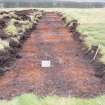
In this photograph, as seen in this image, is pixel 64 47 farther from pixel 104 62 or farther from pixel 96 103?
pixel 96 103

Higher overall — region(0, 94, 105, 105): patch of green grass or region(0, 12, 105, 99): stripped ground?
region(0, 94, 105, 105): patch of green grass

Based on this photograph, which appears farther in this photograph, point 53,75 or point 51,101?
point 53,75

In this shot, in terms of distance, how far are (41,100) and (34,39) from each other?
49.2ft

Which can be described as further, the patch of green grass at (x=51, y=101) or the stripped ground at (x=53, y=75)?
the stripped ground at (x=53, y=75)

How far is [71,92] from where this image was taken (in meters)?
12.8

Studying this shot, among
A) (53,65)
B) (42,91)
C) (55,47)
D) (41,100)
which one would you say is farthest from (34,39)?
(41,100)

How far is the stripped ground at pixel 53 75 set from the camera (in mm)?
13078

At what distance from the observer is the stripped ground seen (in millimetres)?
13078

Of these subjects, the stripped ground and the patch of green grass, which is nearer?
the patch of green grass

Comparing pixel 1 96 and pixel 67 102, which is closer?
pixel 67 102

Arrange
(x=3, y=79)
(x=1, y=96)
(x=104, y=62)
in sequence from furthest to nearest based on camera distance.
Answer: (x=104, y=62) → (x=3, y=79) → (x=1, y=96)

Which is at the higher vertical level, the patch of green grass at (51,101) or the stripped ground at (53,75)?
the patch of green grass at (51,101)

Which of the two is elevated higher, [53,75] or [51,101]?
[51,101]

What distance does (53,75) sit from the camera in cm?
1512
